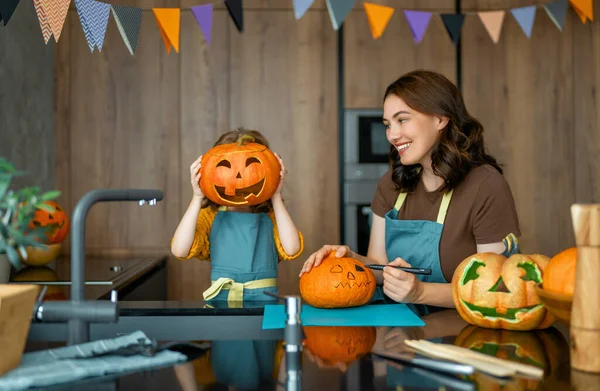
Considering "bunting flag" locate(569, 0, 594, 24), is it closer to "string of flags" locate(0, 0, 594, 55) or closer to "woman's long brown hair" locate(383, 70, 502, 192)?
"string of flags" locate(0, 0, 594, 55)

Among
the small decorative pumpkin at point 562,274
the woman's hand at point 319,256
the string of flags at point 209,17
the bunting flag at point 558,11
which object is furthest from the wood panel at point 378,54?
the small decorative pumpkin at point 562,274

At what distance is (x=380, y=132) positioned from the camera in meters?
3.61

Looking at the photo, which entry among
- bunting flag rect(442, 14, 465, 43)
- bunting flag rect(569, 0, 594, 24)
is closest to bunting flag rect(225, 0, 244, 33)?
bunting flag rect(442, 14, 465, 43)

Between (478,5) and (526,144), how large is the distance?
81 centimetres

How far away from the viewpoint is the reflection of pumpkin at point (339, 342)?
3.42ft

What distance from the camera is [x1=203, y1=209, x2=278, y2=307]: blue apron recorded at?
181 centimetres

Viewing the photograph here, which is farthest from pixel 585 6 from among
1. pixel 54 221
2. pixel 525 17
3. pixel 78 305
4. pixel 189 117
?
pixel 78 305

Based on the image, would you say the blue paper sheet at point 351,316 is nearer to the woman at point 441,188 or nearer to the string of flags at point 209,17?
the woman at point 441,188

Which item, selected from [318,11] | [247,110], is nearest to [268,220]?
A: [247,110]

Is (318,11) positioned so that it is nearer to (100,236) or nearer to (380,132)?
(380,132)

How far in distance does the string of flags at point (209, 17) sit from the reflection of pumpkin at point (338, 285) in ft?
4.62

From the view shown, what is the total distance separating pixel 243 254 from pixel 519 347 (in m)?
0.92

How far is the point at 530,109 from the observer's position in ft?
12.0

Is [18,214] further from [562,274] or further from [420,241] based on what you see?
[420,241]
